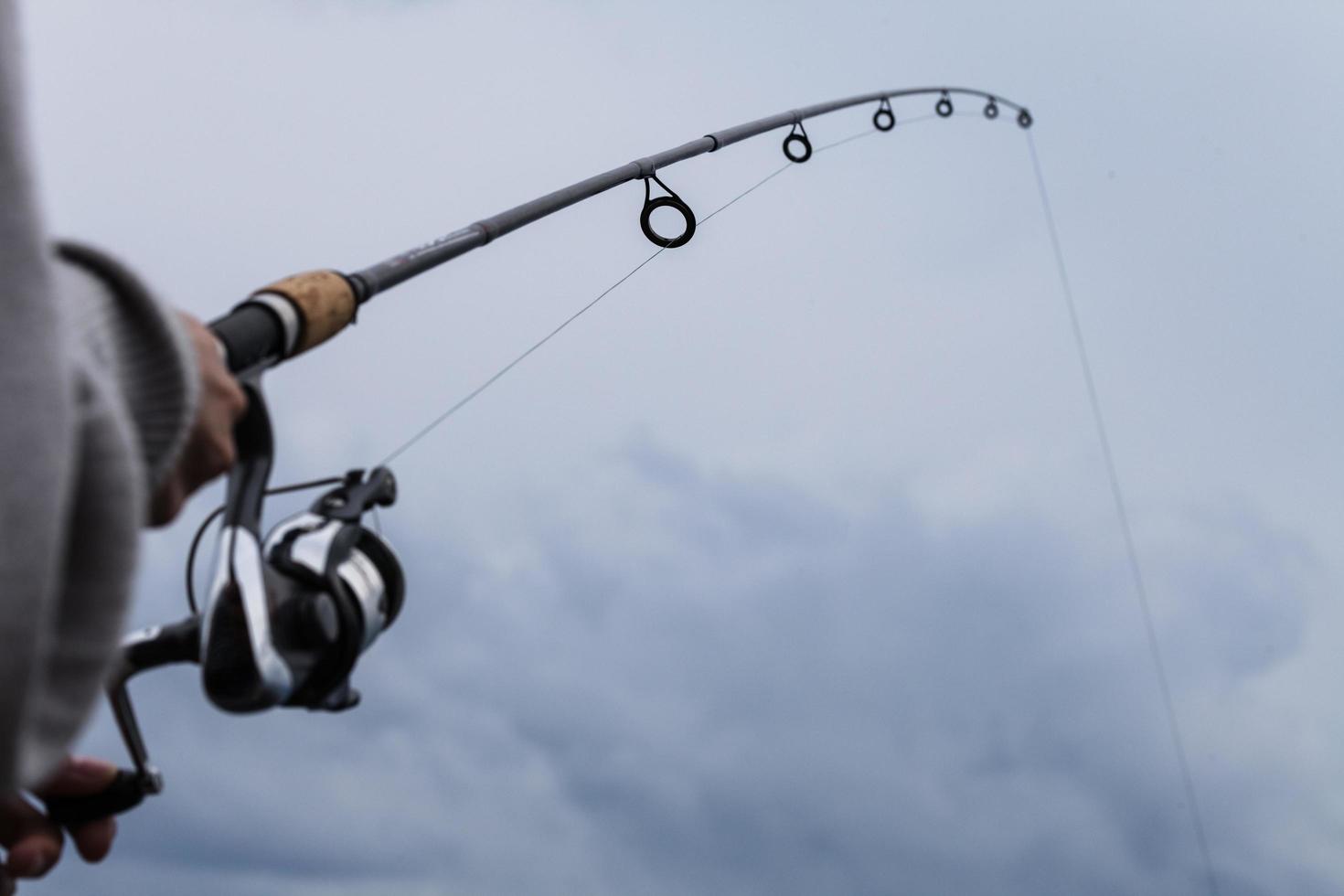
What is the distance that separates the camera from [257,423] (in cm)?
190

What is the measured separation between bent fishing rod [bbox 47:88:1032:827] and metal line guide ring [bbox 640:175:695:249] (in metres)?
1.39

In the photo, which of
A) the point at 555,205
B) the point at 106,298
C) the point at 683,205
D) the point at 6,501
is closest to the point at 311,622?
the point at 106,298

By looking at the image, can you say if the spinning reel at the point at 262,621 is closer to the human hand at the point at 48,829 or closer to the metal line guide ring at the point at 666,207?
the human hand at the point at 48,829

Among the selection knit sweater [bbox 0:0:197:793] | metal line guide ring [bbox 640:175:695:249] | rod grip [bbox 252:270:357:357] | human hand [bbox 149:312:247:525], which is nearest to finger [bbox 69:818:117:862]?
human hand [bbox 149:312:247:525]

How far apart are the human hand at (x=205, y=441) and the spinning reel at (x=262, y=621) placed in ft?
1.02

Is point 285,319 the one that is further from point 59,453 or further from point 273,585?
point 59,453

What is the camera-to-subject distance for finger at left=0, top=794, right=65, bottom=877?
68.3 inches

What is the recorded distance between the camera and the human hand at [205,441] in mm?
1376

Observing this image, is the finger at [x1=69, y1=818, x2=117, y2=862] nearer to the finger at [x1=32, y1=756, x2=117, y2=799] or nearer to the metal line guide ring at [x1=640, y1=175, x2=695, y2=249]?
the finger at [x1=32, y1=756, x2=117, y2=799]

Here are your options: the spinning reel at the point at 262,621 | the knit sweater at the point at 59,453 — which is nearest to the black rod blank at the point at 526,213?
the spinning reel at the point at 262,621

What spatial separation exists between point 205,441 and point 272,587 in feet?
1.66

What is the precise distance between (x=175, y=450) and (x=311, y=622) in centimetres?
66

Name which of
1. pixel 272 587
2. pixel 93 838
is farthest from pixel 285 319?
pixel 93 838

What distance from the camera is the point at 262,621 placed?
5.71 ft
